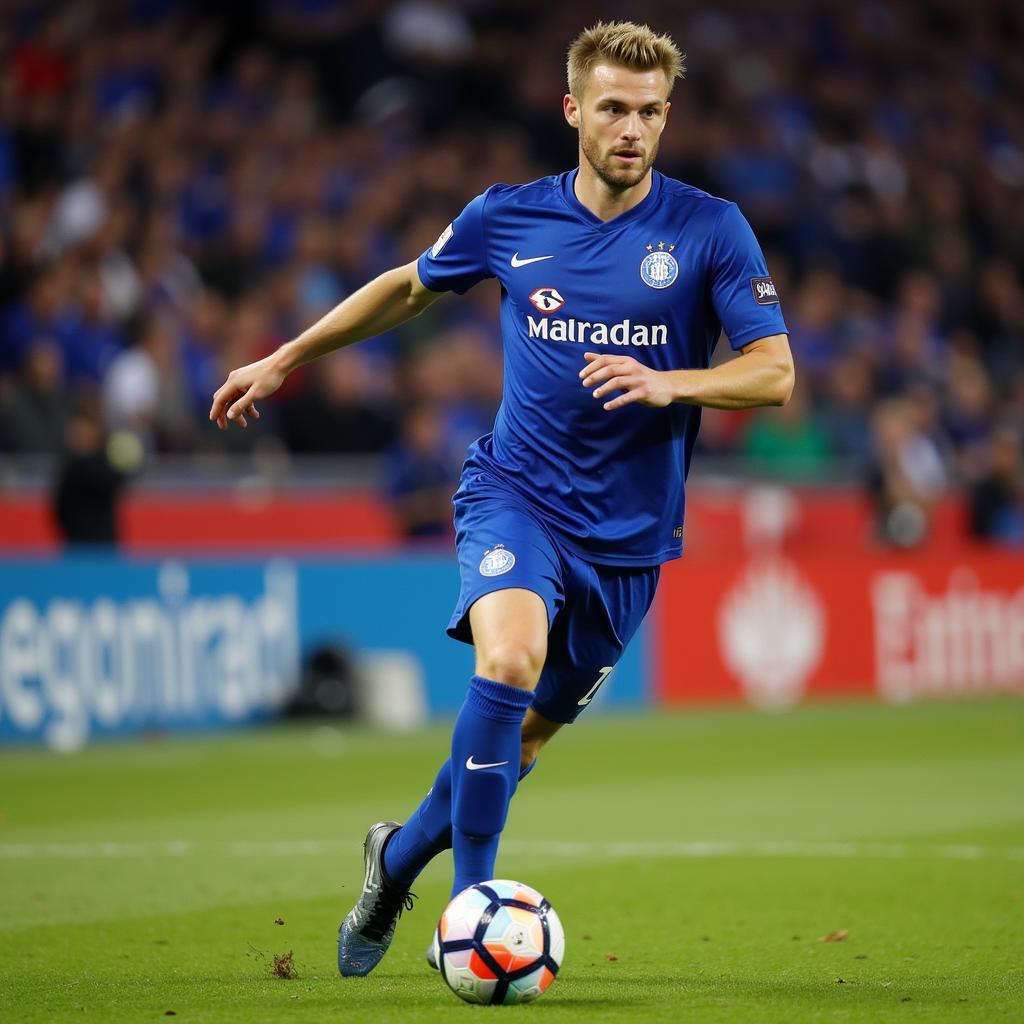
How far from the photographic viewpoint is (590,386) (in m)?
5.57

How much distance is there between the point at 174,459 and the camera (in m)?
15.5

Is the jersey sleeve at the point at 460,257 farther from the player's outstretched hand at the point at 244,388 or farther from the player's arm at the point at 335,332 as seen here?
the player's outstretched hand at the point at 244,388

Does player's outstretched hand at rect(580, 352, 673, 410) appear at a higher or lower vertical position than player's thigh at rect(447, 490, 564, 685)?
higher

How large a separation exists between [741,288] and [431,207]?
45.6 feet

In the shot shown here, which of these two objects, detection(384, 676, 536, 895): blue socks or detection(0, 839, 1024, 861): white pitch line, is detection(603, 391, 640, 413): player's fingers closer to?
detection(384, 676, 536, 895): blue socks

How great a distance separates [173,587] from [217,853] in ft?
18.8

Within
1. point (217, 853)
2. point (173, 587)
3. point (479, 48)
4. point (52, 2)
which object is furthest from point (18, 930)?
point (479, 48)

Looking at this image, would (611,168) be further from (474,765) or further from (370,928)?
(370,928)

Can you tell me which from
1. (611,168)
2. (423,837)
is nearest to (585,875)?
(423,837)

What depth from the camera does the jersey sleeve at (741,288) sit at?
17.8 feet

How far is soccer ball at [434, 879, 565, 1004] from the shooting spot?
493 centimetres

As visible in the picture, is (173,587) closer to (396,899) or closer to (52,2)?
(52,2)

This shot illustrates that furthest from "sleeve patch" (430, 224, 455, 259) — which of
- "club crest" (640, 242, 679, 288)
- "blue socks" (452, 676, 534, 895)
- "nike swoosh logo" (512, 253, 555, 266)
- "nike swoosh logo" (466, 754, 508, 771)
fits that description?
"nike swoosh logo" (466, 754, 508, 771)

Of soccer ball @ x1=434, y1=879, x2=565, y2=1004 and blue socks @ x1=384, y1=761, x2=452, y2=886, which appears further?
blue socks @ x1=384, y1=761, x2=452, y2=886
